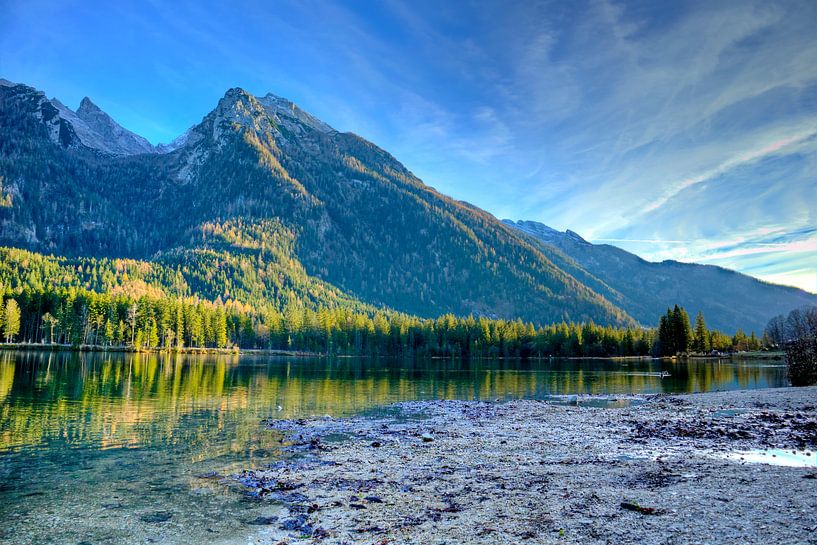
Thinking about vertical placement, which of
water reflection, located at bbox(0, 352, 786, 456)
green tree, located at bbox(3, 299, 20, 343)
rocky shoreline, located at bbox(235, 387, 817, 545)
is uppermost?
green tree, located at bbox(3, 299, 20, 343)

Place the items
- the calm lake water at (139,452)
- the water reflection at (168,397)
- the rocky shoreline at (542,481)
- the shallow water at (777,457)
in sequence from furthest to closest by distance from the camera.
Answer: the water reflection at (168,397) < the shallow water at (777,457) < the calm lake water at (139,452) < the rocky shoreline at (542,481)

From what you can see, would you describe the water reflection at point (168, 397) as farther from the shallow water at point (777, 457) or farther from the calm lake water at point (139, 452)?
the shallow water at point (777, 457)

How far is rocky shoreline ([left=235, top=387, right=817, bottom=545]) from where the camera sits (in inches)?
686

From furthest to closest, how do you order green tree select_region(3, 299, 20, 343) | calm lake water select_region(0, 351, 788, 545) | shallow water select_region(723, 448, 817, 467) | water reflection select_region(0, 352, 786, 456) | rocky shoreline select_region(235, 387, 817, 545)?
1. green tree select_region(3, 299, 20, 343)
2. water reflection select_region(0, 352, 786, 456)
3. shallow water select_region(723, 448, 817, 467)
4. calm lake water select_region(0, 351, 788, 545)
5. rocky shoreline select_region(235, 387, 817, 545)

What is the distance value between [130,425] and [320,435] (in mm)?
15771

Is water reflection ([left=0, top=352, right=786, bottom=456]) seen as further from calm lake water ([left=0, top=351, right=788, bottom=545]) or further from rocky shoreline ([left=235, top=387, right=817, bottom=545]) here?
rocky shoreline ([left=235, top=387, right=817, bottom=545])

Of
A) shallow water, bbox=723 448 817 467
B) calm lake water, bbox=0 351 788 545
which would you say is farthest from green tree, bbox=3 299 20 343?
shallow water, bbox=723 448 817 467

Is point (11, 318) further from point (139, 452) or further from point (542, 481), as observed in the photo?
point (542, 481)

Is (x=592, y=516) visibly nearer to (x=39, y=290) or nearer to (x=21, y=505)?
(x=21, y=505)

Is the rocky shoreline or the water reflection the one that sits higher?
the rocky shoreline

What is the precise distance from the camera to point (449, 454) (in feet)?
103

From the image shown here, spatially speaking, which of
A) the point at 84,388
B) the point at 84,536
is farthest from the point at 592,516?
the point at 84,388

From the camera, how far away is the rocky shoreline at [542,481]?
686 inches

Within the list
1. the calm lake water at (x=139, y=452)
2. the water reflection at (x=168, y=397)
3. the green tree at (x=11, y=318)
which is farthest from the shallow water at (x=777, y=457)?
the green tree at (x=11, y=318)
